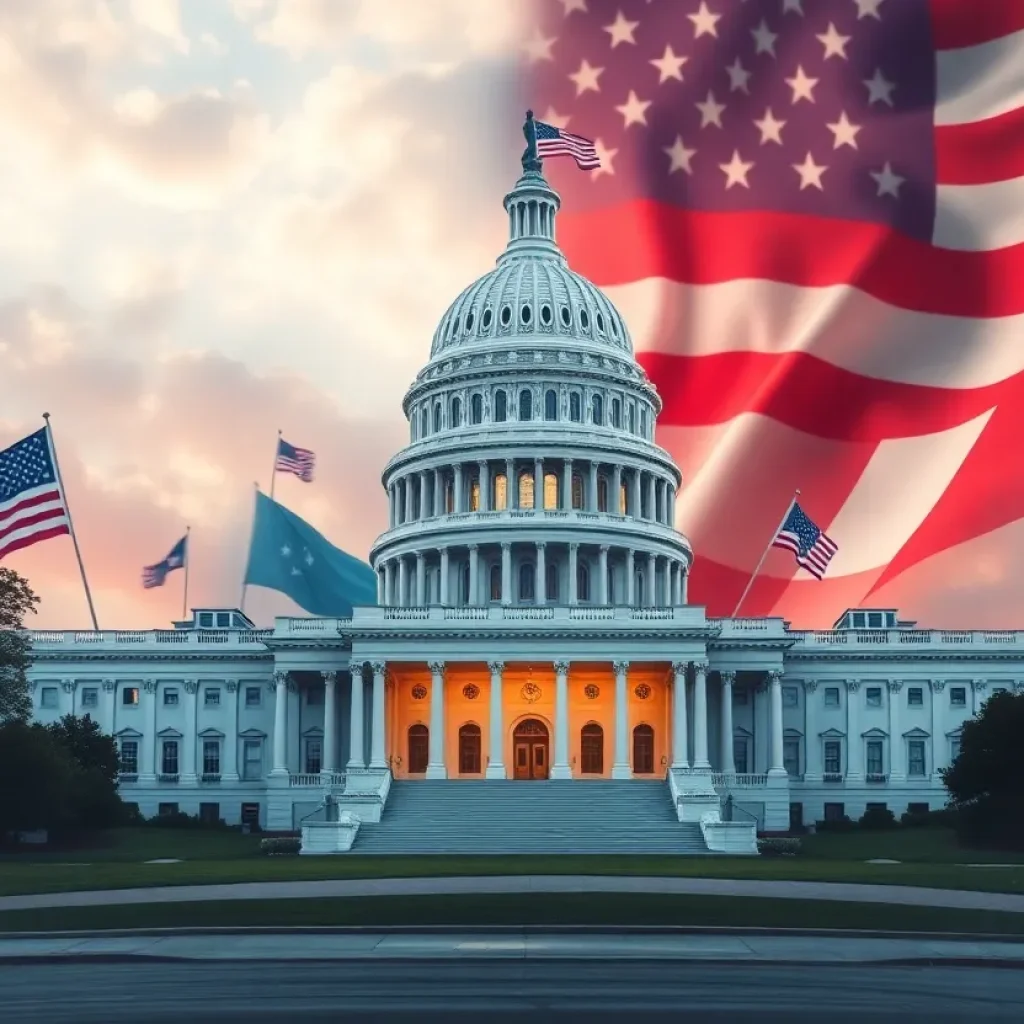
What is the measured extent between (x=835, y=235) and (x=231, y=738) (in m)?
56.5

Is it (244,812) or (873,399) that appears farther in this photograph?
(244,812)

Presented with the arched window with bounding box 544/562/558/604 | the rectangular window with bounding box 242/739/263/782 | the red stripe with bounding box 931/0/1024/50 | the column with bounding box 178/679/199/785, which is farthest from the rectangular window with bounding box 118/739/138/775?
the red stripe with bounding box 931/0/1024/50

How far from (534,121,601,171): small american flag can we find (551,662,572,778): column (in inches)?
1060

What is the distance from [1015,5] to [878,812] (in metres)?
47.2

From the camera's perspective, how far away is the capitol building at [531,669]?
276ft

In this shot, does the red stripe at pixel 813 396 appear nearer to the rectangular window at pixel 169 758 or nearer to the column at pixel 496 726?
the column at pixel 496 726

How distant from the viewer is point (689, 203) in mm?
60906

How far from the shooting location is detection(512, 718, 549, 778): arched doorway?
92062mm

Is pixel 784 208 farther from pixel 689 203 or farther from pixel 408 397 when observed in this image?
pixel 408 397

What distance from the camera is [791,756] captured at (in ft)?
323

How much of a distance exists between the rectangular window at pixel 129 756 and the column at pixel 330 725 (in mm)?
14229

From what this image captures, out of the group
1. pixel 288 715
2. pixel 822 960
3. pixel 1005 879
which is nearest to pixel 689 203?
pixel 1005 879

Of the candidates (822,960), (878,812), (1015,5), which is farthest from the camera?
(878,812)

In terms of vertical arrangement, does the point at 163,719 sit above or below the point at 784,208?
below
